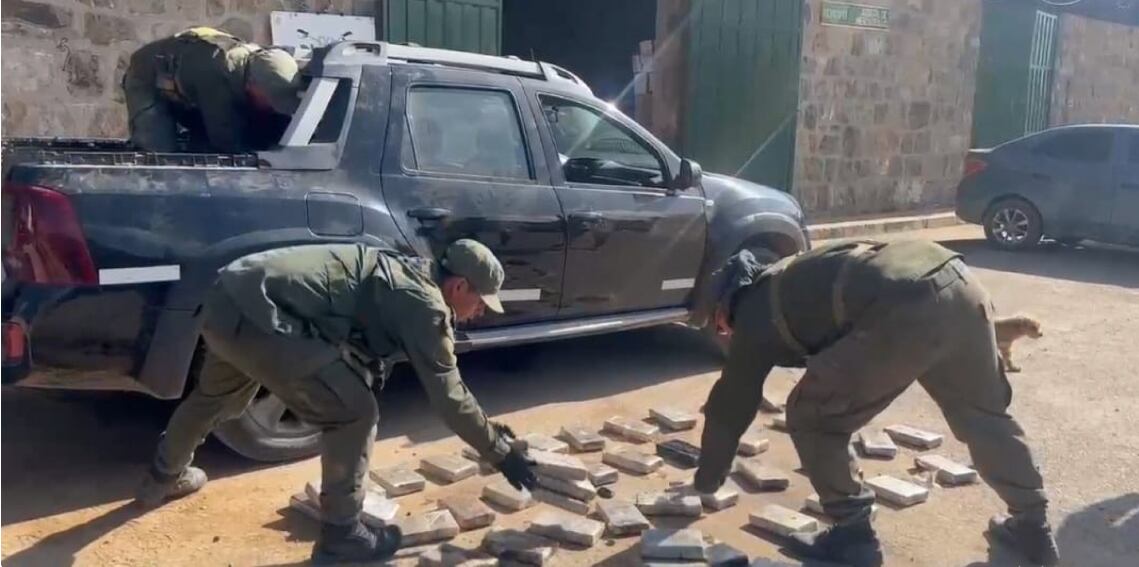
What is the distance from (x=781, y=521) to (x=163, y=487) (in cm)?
241

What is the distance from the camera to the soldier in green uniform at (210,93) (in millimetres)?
5164

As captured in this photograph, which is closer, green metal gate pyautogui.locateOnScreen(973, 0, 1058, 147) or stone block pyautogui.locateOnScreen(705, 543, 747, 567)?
stone block pyautogui.locateOnScreen(705, 543, 747, 567)

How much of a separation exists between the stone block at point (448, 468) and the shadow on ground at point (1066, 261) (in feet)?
25.2

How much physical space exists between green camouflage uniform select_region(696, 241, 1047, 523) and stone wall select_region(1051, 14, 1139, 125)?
54.2 feet

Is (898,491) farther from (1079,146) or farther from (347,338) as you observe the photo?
(1079,146)

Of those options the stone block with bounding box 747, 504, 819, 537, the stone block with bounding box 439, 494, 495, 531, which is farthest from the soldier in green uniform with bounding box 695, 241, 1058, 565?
the stone block with bounding box 439, 494, 495, 531

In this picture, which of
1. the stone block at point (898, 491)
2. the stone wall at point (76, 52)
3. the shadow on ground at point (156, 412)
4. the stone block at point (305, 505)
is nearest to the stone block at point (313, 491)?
the stone block at point (305, 505)

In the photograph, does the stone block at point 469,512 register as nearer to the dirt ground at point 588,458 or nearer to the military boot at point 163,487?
the dirt ground at point 588,458

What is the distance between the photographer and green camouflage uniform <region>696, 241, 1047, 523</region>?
3.82 meters

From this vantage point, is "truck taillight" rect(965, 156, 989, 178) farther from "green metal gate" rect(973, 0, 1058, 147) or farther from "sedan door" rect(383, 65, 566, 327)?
"sedan door" rect(383, 65, 566, 327)

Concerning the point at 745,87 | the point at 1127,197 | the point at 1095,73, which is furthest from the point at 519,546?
the point at 1095,73

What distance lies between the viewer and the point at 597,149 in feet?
19.9

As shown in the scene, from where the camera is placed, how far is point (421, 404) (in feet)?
19.6

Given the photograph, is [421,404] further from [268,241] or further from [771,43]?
[771,43]
